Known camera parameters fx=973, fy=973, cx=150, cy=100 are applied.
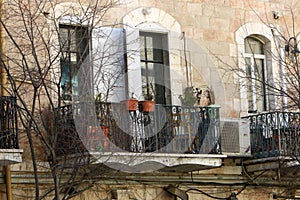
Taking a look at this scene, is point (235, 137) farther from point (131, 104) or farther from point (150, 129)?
point (131, 104)

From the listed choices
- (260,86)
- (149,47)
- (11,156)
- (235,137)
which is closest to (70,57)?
(11,156)

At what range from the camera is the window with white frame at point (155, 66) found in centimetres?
2003

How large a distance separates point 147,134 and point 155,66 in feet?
6.97

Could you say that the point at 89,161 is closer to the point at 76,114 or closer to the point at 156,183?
the point at 76,114

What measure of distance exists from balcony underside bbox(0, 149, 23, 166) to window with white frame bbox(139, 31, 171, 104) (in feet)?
13.7

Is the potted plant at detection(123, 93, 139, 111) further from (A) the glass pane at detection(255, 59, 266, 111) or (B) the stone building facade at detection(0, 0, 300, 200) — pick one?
(A) the glass pane at detection(255, 59, 266, 111)

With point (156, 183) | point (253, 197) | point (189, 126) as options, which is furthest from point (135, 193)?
point (253, 197)

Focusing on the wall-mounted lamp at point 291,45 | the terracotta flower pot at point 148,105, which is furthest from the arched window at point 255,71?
the terracotta flower pot at point 148,105

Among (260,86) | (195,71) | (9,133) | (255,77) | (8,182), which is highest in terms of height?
(195,71)

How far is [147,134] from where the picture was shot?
18.6m

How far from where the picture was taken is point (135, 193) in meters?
19.4

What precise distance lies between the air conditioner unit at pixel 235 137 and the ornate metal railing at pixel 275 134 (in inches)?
6.5

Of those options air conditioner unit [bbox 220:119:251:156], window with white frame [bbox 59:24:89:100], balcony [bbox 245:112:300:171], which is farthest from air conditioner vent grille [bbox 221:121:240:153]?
window with white frame [bbox 59:24:89:100]

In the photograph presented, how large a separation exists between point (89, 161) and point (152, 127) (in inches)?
80.1
